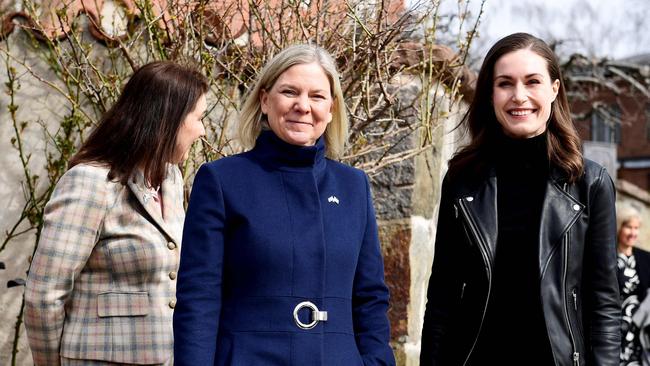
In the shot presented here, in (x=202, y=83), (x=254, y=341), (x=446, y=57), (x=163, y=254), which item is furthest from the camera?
(x=446, y=57)

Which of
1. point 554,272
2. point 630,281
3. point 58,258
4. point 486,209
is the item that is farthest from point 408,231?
point 630,281

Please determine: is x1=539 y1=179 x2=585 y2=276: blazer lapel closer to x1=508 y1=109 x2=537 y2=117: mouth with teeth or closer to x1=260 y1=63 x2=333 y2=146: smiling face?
x1=508 y1=109 x2=537 y2=117: mouth with teeth

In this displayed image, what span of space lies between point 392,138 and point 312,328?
8.00ft

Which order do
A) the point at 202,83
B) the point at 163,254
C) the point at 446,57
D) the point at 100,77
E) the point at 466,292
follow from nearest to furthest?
the point at 466,292, the point at 163,254, the point at 202,83, the point at 100,77, the point at 446,57

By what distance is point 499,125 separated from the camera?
323 cm

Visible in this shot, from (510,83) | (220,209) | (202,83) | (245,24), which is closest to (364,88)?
(245,24)

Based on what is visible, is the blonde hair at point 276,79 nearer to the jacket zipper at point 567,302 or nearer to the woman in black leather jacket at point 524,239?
the woman in black leather jacket at point 524,239

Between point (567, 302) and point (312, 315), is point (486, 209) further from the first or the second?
point (312, 315)

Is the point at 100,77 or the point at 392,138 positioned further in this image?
the point at 392,138

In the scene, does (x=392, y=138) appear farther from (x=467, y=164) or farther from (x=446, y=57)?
(x=467, y=164)

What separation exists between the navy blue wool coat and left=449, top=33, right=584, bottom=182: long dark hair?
532 millimetres

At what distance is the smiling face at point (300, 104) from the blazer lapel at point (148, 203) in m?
0.60

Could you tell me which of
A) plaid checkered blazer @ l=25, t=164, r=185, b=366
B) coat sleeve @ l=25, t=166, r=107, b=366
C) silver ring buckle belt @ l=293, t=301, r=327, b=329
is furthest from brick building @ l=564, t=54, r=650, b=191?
silver ring buckle belt @ l=293, t=301, r=327, b=329

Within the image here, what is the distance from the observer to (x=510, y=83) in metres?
3.09
